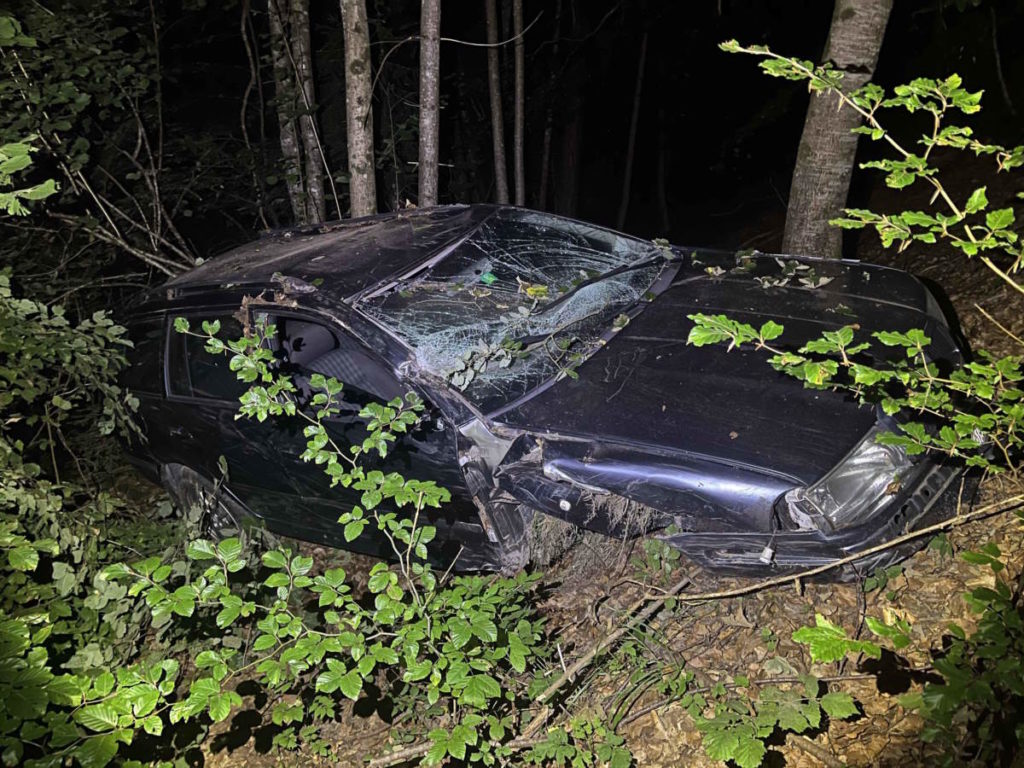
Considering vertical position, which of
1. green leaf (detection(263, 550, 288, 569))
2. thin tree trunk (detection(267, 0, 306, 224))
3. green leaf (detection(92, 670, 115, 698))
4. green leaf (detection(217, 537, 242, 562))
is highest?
thin tree trunk (detection(267, 0, 306, 224))

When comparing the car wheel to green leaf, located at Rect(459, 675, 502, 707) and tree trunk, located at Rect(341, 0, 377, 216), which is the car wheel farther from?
tree trunk, located at Rect(341, 0, 377, 216)

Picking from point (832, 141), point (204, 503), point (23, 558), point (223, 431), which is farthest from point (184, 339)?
point (832, 141)

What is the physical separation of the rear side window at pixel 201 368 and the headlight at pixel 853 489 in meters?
2.81

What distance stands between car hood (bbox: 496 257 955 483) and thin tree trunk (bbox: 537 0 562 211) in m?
7.53

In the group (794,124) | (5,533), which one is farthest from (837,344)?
(794,124)

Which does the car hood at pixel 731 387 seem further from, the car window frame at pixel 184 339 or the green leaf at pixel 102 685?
the car window frame at pixel 184 339

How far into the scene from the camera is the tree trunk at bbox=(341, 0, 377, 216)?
543 centimetres

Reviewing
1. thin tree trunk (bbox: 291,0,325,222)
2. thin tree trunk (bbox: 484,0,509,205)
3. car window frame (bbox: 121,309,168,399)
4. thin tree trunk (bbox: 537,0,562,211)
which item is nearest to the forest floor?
car window frame (bbox: 121,309,168,399)

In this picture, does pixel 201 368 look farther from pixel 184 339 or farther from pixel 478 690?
pixel 478 690

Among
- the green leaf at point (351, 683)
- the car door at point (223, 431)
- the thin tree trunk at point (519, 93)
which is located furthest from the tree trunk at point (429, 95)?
the green leaf at point (351, 683)

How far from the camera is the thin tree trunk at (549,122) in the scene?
10.3 meters

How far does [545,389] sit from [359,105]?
3727 millimetres

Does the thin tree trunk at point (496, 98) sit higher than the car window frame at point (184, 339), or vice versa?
the thin tree trunk at point (496, 98)

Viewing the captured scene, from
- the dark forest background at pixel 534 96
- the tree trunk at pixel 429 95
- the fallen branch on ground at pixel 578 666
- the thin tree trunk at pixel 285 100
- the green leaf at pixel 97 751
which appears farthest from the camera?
the thin tree trunk at pixel 285 100
